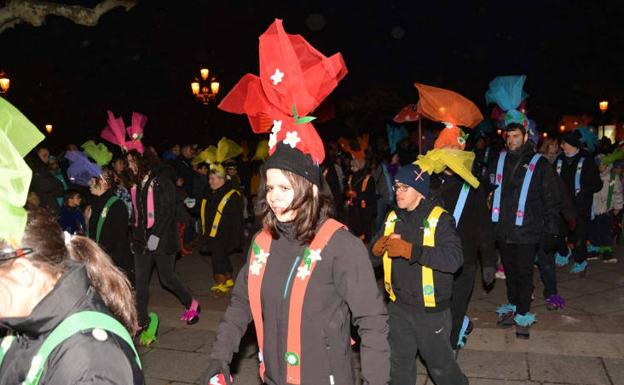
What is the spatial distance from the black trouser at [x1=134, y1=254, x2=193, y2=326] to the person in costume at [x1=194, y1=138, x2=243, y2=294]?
1.48 meters

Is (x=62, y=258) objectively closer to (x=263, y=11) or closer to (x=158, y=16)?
(x=158, y=16)

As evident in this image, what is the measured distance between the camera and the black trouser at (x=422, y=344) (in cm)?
366

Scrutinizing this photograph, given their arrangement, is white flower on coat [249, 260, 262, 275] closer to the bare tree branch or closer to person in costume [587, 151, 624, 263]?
the bare tree branch

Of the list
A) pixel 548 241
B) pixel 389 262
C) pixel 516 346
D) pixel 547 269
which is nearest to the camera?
pixel 389 262

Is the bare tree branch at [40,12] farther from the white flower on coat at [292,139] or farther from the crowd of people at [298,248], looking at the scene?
the white flower on coat at [292,139]

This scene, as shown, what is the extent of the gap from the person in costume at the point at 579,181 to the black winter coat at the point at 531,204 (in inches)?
108

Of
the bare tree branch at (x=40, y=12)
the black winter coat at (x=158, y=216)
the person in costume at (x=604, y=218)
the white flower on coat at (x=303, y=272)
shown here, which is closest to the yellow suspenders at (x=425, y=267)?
the white flower on coat at (x=303, y=272)

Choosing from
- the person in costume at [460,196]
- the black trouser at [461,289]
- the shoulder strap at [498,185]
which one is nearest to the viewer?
the person in costume at [460,196]

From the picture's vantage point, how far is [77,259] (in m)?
1.90

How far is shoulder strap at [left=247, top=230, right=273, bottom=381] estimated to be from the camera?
2.72 metres

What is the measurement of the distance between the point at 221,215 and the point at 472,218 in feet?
12.7

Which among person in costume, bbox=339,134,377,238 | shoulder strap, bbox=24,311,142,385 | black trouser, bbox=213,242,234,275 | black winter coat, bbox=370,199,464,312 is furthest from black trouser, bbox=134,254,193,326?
person in costume, bbox=339,134,377,238

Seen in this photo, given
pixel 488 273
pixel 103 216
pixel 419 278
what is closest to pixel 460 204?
pixel 488 273

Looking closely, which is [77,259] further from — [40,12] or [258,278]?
[40,12]
